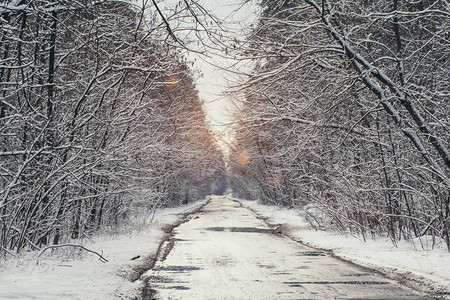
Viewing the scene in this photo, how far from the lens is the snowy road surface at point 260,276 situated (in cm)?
650

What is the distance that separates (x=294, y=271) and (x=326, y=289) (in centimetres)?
178

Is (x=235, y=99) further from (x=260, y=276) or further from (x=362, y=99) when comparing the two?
(x=260, y=276)

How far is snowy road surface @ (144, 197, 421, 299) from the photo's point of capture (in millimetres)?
6500

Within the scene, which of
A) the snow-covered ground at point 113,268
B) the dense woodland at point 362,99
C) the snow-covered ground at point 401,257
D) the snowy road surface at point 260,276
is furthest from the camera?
the dense woodland at point 362,99

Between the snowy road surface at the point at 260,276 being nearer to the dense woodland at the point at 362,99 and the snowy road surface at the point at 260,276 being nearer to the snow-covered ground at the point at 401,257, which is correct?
the snow-covered ground at the point at 401,257

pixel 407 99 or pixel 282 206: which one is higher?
pixel 407 99

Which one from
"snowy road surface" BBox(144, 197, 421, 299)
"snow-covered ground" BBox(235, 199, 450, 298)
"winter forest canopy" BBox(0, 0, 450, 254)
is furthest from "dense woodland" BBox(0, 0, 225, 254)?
"snow-covered ground" BBox(235, 199, 450, 298)

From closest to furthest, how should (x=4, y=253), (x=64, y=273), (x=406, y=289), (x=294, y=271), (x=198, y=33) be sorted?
(x=198, y=33) < (x=406, y=289) < (x=64, y=273) < (x=4, y=253) < (x=294, y=271)

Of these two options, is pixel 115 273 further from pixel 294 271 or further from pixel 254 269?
pixel 294 271

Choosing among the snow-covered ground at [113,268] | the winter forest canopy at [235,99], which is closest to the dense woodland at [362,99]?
the winter forest canopy at [235,99]

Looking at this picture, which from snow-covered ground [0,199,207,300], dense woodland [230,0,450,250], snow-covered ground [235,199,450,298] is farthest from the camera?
dense woodland [230,0,450,250]

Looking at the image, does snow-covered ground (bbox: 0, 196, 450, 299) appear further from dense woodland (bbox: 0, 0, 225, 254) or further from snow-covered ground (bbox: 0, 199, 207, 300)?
dense woodland (bbox: 0, 0, 225, 254)

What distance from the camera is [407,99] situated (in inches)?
372

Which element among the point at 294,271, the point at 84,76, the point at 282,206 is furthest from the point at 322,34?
the point at 282,206
